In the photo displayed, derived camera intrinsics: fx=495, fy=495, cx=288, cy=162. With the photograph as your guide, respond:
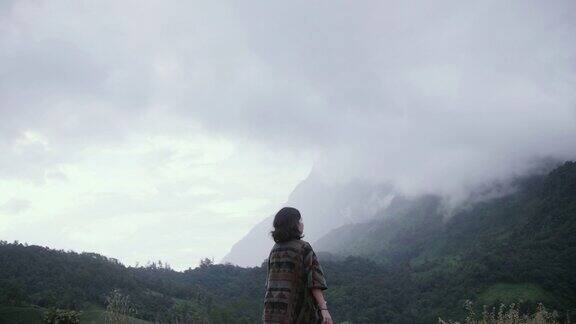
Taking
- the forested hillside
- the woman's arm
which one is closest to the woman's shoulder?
the woman's arm

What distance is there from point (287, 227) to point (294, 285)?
1.66ft

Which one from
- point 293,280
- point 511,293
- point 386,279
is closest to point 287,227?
point 293,280

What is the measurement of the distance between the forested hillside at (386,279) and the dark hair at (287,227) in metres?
46.1

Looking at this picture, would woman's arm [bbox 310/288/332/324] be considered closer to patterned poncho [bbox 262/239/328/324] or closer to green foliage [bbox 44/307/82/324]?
patterned poncho [bbox 262/239/328/324]

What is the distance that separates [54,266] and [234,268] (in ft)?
183

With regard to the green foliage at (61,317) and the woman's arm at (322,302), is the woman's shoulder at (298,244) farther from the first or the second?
the green foliage at (61,317)

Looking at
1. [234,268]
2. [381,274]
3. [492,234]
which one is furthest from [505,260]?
[234,268]

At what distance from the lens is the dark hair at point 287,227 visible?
14.5 ft

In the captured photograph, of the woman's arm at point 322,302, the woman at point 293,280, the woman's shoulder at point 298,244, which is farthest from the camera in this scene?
the woman's shoulder at point 298,244

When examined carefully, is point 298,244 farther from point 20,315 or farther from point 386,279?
point 386,279

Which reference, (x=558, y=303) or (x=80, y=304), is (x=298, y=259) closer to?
(x=80, y=304)

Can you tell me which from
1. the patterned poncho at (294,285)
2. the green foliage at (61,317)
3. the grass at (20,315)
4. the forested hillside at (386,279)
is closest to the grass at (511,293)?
the forested hillside at (386,279)

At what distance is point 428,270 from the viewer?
12669 centimetres

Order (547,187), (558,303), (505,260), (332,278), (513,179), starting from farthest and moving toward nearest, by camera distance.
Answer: (513,179) < (547,187) < (332,278) < (505,260) < (558,303)
